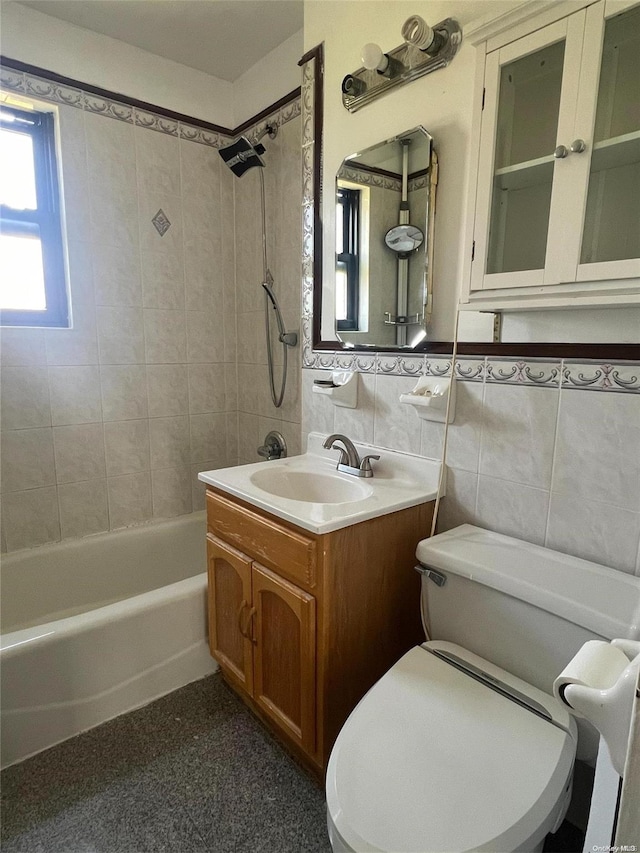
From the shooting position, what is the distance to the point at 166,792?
1333mm

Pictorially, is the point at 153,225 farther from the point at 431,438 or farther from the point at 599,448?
the point at 599,448

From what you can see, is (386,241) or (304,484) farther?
(304,484)

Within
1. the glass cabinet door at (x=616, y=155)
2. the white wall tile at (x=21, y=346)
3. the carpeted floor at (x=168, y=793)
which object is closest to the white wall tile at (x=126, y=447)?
the white wall tile at (x=21, y=346)

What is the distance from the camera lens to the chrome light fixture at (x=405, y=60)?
4.17 feet

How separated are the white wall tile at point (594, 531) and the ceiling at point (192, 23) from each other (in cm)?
200

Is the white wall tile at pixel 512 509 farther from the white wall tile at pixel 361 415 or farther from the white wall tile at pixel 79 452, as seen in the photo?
the white wall tile at pixel 79 452

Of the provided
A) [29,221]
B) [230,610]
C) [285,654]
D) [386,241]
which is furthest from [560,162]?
[29,221]

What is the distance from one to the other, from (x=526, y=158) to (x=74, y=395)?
188cm

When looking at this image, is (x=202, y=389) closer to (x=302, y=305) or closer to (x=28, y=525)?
(x=302, y=305)

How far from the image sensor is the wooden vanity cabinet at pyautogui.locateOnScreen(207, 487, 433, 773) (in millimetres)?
1232

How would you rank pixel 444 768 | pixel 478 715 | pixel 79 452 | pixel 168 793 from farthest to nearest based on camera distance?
1. pixel 79 452
2. pixel 168 793
3. pixel 478 715
4. pixel 444 768

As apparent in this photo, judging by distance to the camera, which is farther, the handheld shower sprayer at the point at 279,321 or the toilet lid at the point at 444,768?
the handheld shower sprayer at the point at 279,321

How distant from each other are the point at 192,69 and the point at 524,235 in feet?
6.28

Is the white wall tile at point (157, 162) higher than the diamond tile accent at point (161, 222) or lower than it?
higher
